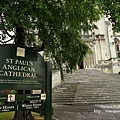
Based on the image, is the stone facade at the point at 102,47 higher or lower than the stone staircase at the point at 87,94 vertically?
higher

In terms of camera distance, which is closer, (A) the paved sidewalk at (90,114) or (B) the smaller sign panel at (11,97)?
(B) the smaller sign panel at (11,97)

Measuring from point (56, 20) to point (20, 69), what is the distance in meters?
2.18

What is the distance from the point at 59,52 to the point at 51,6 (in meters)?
2.49

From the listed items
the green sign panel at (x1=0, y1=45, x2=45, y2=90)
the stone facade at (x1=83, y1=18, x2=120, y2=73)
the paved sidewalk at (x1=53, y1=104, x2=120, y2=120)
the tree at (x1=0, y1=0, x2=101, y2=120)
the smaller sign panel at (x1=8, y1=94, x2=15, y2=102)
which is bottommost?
the paved sidewalk at (x1=53, y1=104, x2=120, y2=120)

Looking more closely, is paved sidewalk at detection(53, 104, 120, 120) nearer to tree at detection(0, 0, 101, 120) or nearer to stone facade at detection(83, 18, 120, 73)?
tree at detection(0, 0, 101, 120)

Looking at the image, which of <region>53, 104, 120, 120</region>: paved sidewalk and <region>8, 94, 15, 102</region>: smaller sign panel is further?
<region>53, 104, 120, 120</region>: paved sidewalk

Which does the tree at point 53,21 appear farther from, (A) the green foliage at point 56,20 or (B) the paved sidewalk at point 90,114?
(B) the paved sidewalk at point 90,114

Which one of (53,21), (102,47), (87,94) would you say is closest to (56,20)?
(53,21)

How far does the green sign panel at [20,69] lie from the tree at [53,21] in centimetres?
88

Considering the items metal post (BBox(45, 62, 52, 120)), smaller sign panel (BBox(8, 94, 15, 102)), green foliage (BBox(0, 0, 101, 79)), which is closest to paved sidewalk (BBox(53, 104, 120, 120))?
green foliage (BBox(0, 0, 101, 79))

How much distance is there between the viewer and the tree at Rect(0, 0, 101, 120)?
147 inches

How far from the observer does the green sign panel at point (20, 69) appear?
2.99m

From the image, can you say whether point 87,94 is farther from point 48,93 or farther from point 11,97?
point 11,97

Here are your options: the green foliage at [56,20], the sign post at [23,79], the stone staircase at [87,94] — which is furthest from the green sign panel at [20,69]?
the stone staircase at [87,94]
